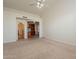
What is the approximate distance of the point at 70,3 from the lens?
6.34 meters

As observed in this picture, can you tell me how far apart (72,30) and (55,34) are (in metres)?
2.16

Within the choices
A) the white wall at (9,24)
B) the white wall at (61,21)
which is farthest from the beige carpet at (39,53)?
the white wall at (9,24)

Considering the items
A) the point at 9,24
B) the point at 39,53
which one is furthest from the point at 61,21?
the point at 9,24

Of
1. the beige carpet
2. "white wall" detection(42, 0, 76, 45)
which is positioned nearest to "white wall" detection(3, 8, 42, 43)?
the beige carpet

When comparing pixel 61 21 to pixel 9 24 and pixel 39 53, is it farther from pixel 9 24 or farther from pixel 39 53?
pixel 9 24

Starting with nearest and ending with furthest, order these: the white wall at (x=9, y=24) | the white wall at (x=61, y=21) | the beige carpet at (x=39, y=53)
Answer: the beige carpet at (x=39, y=53)
the white wall at (x=61, y=21)
the white wall at (x=9, y=24)

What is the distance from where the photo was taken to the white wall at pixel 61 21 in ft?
20.4

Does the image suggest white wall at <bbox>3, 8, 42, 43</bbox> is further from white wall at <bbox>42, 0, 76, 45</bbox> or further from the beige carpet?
white wall at <bbox>42, 0, 76, 45</bbox>

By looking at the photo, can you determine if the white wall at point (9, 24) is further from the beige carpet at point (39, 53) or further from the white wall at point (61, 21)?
the white wall at point (61, 21)

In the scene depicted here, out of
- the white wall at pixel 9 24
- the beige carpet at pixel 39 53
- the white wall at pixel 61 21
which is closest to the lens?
the beige carpet at pixel 39 53

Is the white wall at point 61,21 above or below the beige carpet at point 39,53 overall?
above

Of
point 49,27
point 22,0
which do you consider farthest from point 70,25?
point 22,0

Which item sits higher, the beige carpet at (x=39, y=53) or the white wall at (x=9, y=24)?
Result: the white wall at (x=9, y=24)

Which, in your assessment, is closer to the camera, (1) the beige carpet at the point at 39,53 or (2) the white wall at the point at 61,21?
(1) the beige carpet at the point at 39,53
